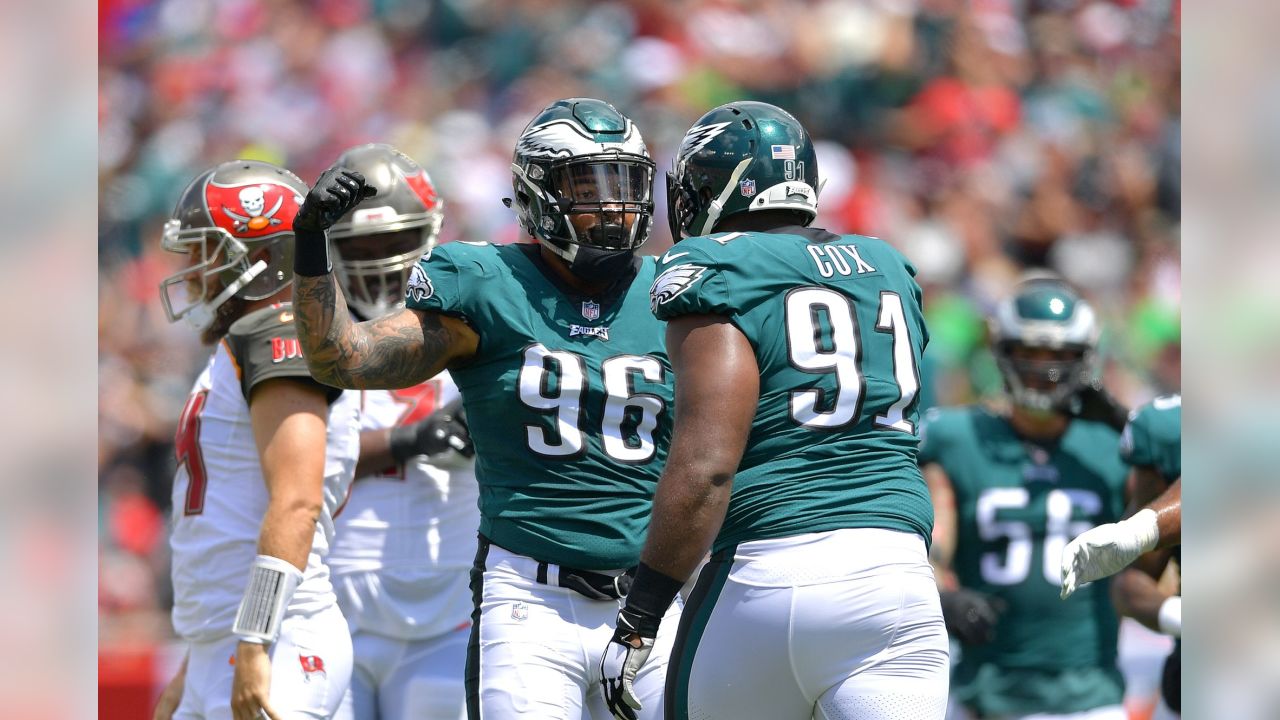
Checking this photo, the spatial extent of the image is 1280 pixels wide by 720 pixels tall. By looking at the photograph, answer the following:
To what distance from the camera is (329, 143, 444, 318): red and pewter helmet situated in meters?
4.50

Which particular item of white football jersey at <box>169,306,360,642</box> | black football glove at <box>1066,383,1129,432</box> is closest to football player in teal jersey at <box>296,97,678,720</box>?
white football jersey at <box>169,306,360,642</box>

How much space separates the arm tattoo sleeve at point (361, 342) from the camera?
328 cm

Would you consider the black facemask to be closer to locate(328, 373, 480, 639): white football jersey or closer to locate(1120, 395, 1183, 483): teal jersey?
locate(328, 373, 480, 639): white football jersey

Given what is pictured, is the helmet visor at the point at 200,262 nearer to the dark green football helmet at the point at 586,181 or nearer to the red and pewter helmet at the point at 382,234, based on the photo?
the red and pewter helmet at the point at 382,234

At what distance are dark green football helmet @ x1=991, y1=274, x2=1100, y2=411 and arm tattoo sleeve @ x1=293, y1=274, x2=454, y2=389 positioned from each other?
9.98 feet

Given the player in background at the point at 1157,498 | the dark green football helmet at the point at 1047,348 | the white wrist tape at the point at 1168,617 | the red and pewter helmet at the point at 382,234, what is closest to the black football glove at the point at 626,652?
the red and pewter helmet at the point at 382,234

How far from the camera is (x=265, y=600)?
3422 mm

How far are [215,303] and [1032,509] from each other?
3249 mm

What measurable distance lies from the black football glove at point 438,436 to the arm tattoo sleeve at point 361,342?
741 mm

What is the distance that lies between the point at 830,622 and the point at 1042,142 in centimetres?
863

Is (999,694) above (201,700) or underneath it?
underneath
